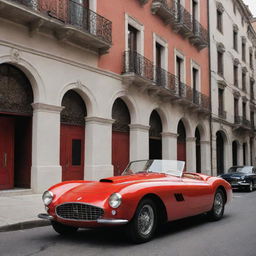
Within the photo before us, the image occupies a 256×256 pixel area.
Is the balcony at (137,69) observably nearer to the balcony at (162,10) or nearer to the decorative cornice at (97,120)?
the decorative cornice at (97,120)

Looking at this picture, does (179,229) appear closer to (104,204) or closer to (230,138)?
(104,204)

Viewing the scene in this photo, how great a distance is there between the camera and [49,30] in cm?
1227

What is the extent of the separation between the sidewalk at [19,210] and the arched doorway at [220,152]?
18491mm

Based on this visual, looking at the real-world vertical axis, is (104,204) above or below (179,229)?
above

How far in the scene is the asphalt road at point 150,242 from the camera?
16.9ft

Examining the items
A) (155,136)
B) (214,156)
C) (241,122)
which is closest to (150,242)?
(155,136)

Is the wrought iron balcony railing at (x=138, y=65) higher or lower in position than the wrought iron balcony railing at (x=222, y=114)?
higher

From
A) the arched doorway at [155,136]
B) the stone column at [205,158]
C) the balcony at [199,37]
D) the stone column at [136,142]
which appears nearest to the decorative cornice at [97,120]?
the stone column at [136,142]

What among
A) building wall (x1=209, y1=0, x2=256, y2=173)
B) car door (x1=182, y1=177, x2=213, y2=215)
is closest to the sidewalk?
car door (x1=182, y1=177, x2=213, y2=215)

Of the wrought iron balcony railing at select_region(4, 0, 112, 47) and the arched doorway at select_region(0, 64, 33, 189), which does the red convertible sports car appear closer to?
the arched doorway at select_region(0, 64, 33, 189)

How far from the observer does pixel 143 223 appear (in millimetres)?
5715

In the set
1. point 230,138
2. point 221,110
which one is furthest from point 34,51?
point 230,138

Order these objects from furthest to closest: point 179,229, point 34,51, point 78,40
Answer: point 78,40
point 34,51
point 179,229

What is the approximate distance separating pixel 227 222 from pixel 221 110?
20.3m
